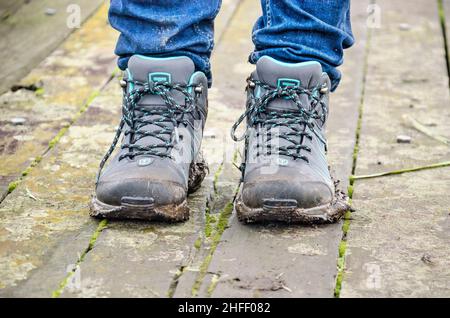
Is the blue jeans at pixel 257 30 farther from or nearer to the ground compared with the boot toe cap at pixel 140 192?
farther from the ground

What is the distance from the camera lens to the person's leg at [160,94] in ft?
5.88

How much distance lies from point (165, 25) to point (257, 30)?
0.72 ft

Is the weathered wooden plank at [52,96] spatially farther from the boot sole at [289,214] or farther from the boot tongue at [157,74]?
the boot sole at [289,214]

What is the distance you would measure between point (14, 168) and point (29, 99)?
56 cm

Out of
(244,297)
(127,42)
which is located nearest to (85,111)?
(127,42)

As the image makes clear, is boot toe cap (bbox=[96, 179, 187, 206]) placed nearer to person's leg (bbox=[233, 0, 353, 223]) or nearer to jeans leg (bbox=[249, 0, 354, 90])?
person's leg (bbox=[233, 0, 353, 223])

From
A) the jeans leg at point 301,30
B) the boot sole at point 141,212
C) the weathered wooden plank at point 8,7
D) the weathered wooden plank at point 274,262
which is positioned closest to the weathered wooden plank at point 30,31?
the weathered wooden plank at point 8,7

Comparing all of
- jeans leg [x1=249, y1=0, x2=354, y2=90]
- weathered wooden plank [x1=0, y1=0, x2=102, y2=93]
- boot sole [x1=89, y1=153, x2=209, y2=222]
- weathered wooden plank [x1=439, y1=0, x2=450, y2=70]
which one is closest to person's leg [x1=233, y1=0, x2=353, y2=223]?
jeans leg [x1=249, y1=0, x2=354, y2=90]

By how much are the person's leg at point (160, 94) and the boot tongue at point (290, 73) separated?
0.16 m

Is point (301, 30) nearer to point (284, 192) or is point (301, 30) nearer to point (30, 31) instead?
point (284, 192)

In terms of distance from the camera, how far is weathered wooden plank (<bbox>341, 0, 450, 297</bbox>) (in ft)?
5.19

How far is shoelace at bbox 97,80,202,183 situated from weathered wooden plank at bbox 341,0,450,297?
1.49 ft

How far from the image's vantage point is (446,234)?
1.77 m

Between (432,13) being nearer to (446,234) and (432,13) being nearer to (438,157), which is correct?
(438,157)
